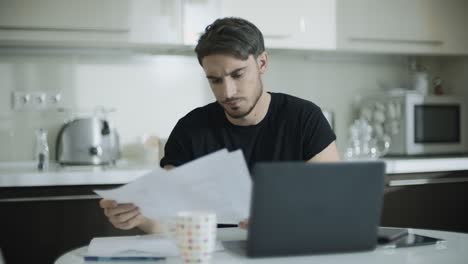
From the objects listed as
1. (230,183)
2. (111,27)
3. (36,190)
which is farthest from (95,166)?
(230,183)

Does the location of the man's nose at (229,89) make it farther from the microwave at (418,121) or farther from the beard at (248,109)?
the microwave at (418,121)

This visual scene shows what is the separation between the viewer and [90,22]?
8.61 ft

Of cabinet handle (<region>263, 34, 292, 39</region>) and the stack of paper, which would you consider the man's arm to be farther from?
cabinet handle (<region>263, 34, 292, 39</region>)

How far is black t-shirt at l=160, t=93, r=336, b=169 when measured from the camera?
179cm

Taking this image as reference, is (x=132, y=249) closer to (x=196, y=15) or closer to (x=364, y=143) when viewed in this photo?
(x=196, y=15)

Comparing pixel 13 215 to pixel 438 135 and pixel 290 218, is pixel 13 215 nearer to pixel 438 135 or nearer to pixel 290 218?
pixel 290 218

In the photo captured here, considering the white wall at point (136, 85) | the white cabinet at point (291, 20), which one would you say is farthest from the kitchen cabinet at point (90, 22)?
the white cabinet at point (291, 20)

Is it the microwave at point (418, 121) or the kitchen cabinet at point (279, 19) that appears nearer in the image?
the kitchen cabinet at point (279, 19)

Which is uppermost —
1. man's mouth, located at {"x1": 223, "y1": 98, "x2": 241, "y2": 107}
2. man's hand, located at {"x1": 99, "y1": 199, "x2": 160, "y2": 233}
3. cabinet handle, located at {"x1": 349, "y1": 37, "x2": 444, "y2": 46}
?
cabinet handle, located at {"x1": 349, "y1": 37, "x2": 444, "y2": 46}

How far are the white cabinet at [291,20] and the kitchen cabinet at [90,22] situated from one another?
0.27m

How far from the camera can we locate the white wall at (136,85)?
283 centimetres

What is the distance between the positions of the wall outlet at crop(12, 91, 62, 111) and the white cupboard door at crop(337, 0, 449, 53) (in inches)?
52.0

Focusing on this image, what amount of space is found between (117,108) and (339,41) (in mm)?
1074

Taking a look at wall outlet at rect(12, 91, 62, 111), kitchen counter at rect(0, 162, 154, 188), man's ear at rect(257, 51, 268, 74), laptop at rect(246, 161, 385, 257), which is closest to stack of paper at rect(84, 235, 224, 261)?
laptop at rect(246, 161, 385, 257)
